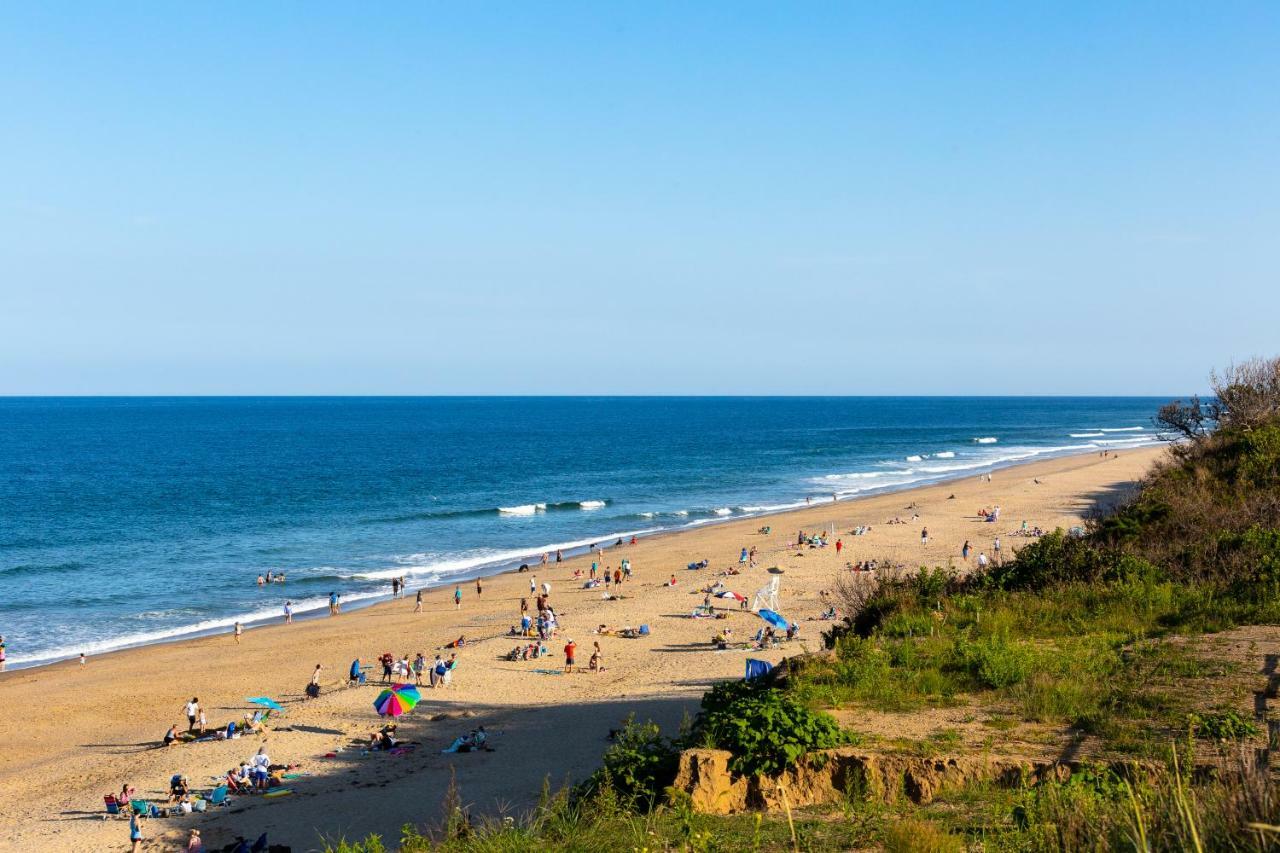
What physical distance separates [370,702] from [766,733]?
16575 millimetres

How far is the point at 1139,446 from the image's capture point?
107 meters

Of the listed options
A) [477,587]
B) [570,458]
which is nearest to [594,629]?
[477,587]

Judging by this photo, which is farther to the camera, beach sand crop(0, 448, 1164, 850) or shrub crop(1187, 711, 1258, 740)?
beach sand crop(0, 448, 1164, 850)

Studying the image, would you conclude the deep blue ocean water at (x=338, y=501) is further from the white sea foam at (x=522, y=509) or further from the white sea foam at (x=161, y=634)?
the white sea foam at (x=522, y=509)

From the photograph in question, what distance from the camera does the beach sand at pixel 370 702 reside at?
56.3ft

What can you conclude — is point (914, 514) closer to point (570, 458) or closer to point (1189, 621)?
point (1189, 621)

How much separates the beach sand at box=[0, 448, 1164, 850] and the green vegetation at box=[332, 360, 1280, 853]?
232cm

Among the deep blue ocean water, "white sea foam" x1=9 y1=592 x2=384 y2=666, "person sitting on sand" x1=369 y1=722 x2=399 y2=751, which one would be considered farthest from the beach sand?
the deep blue ocean water

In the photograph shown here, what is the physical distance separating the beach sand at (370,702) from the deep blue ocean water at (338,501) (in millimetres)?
4643

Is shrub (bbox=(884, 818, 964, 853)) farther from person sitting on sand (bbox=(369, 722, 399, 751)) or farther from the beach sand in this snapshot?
person sitting on sand (bbox=(369, 722, 399, 751))

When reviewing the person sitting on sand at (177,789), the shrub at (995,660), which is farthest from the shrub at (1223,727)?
the person sitting on sand at (177,789)

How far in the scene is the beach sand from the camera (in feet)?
56.3

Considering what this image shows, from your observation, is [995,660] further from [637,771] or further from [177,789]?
[177,789]

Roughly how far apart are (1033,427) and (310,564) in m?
146
